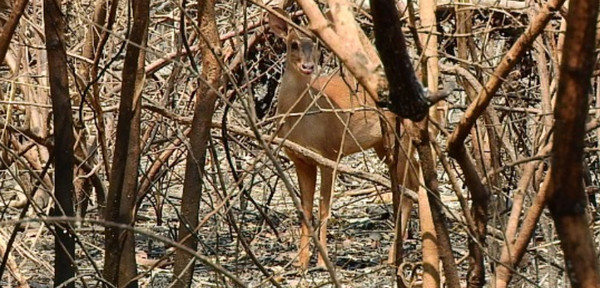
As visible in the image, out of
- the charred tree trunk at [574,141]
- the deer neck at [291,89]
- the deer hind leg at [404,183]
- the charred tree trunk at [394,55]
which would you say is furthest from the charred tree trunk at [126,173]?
the deer neck at [291,89]

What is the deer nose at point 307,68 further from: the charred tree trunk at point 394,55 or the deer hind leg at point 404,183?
the charred tree trunk at point 394,55

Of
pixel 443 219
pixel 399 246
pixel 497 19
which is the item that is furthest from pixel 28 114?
pixel 443 219

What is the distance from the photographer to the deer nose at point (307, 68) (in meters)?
7.80

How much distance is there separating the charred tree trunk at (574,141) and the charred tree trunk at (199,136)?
198 cm

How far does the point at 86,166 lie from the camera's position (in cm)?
587

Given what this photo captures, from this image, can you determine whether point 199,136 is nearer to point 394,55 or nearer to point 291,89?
point 394,55

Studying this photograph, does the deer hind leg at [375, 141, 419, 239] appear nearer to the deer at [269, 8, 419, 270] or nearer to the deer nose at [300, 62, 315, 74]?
the deer at [269, 8, 419, 270]

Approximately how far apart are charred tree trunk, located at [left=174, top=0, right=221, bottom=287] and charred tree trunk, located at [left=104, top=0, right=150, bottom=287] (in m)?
0.18

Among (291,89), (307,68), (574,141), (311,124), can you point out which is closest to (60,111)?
(574,141)

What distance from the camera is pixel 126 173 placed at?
362 centimetres

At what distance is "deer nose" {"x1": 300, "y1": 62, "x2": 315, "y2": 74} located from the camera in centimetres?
780

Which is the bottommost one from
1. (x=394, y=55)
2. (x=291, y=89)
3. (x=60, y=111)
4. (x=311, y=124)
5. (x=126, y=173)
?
(x=394, y=55)

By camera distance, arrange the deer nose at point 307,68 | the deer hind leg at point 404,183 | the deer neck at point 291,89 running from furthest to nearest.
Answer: the deer neck at point 291,89, the deer nose at point 307,68, the deer hind leg at point 404,183

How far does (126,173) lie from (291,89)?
453 centimetres
